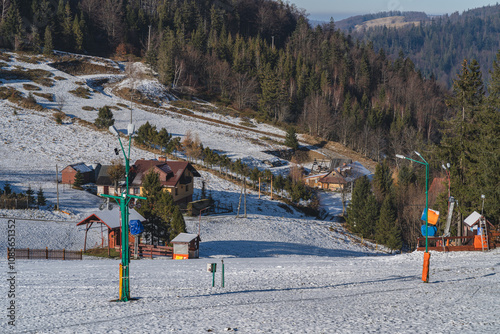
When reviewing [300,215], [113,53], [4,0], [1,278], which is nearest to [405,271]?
[1,278]

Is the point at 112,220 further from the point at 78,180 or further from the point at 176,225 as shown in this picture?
the point at 78,180

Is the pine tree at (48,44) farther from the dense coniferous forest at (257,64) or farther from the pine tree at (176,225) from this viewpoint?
the pine tree at (176,225)

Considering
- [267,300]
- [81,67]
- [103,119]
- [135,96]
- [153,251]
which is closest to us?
[267,300]

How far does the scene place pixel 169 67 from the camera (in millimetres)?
106812

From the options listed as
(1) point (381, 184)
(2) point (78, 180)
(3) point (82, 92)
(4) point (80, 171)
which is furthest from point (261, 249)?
(3) point (82, 92)

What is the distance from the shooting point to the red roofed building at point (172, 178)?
152ft

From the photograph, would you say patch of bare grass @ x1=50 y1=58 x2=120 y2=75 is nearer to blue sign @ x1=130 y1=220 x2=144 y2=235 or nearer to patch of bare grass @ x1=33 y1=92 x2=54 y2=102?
patch of bare grass @ x1=33 y1=92 x2=54 y2=102

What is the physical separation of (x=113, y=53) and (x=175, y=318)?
127m

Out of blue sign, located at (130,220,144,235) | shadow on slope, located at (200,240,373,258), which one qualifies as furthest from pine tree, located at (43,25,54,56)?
blue sign, located at (130,220,144,235)

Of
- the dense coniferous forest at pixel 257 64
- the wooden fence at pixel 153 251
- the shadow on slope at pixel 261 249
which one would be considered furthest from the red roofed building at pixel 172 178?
the dense coniferous forest at pixel 257 64

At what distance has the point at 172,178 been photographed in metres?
46.9

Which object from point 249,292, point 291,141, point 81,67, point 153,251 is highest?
point 81,67

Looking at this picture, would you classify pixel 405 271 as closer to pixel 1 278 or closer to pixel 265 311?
pixel 265 311

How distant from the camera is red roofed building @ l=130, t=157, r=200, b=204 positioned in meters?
46.2
